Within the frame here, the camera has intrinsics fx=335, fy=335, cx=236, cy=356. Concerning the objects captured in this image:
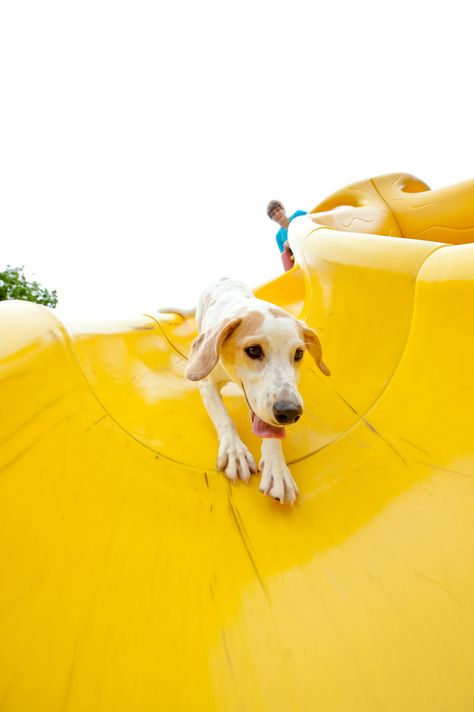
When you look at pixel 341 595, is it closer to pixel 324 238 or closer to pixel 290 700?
pixel 290 700

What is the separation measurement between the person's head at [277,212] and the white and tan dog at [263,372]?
488cm

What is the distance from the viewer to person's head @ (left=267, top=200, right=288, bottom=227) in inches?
241

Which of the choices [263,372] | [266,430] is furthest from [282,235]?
[266,430]

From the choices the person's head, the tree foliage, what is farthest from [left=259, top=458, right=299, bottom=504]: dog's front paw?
the tree foliage

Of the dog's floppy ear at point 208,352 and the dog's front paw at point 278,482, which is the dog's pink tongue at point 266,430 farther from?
the dog's floppy ear at point 208,352

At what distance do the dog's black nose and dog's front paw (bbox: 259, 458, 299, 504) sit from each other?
1.10ft

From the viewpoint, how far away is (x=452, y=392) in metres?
1.54

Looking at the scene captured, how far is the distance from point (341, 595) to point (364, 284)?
1814 millimetres

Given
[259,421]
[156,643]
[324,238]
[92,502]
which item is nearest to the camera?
[156,643]

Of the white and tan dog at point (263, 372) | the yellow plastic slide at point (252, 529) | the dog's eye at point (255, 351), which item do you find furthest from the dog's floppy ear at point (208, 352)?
the yellow plastic slide at point (252, 529)

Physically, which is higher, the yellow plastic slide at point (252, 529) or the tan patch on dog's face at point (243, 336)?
the tan patch on dog's face at point (243, 336)

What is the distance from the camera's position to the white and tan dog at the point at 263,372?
147cm

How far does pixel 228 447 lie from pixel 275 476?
0.31 metres

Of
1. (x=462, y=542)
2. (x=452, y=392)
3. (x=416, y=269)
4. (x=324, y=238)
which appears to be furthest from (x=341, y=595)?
(x=324, y=238)
